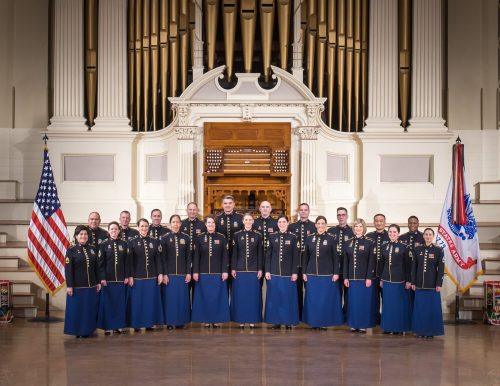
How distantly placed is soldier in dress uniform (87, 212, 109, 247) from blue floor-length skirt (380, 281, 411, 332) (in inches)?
130

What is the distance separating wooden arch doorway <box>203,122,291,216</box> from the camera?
12.3 metres

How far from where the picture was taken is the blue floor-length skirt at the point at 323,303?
34.3 feet

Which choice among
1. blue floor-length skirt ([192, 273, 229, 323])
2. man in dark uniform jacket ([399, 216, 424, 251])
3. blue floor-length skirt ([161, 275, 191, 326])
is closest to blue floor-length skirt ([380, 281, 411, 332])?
man in dark uniform jacket ([399, 216, 424, 251])

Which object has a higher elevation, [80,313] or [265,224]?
[265,224]

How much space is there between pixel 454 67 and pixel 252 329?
5.19 m

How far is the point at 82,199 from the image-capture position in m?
12.8

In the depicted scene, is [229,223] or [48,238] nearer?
[229,223]

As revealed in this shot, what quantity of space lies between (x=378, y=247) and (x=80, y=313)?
347cm

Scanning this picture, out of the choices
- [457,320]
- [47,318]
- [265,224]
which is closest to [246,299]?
[265,224]

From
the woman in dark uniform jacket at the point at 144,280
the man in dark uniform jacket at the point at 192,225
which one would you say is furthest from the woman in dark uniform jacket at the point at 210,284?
the woman in dark uniform jacket at the point at 144,280

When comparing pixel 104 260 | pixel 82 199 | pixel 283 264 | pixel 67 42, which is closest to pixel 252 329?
pixel 283 264

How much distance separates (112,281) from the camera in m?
10.3

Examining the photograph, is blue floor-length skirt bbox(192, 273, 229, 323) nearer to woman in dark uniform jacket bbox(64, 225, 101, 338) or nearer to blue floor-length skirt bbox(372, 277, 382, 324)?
woman in dark uniform jacket bbox(64, 225, 101, 338)

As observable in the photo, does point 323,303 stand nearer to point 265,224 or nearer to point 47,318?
point 265,224
